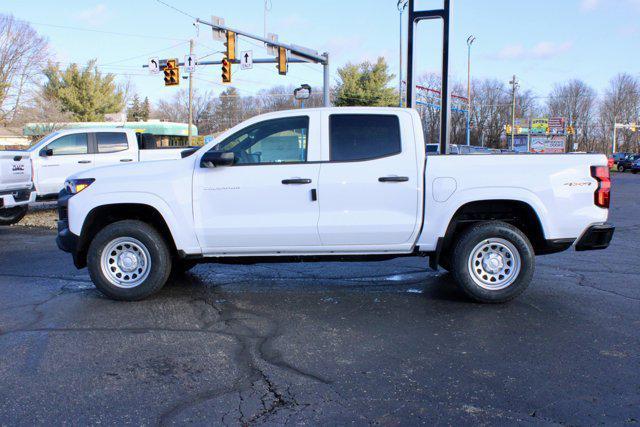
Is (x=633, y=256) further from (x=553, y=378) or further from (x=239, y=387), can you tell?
(x=239, y=387)

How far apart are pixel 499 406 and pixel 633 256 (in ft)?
20.9

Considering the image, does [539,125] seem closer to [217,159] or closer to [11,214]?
[11,214]

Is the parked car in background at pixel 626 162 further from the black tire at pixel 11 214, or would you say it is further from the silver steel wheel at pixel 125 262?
the silver steel wheel at pixel 125 262

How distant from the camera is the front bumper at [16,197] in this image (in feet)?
35.3

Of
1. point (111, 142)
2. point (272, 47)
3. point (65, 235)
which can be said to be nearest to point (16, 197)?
point (111, 142)

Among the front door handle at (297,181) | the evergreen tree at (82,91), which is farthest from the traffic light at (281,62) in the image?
the evergreen tree at (82,91)

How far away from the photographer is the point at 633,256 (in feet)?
28.3

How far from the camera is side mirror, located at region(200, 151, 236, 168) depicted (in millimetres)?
5580

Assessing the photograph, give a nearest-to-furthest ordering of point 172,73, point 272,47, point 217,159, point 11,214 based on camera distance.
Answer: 1. point 217,159
2. point 11,214
3. point 272,47
4. point 172,73

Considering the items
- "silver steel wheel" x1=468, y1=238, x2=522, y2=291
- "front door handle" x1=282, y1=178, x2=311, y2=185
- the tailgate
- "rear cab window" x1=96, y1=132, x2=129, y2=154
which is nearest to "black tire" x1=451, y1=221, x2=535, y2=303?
"silver steel wheel" x1=468, y1=238, x2=522, y2=291

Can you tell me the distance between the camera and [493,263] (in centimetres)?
582

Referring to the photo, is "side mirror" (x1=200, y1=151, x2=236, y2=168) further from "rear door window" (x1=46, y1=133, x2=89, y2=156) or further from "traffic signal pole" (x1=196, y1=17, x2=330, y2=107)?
"traffic signal pole" (x1=196, y1=17, x2=330, y2=107)

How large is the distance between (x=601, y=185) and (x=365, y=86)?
48.3m

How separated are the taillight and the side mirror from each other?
3.64 m
